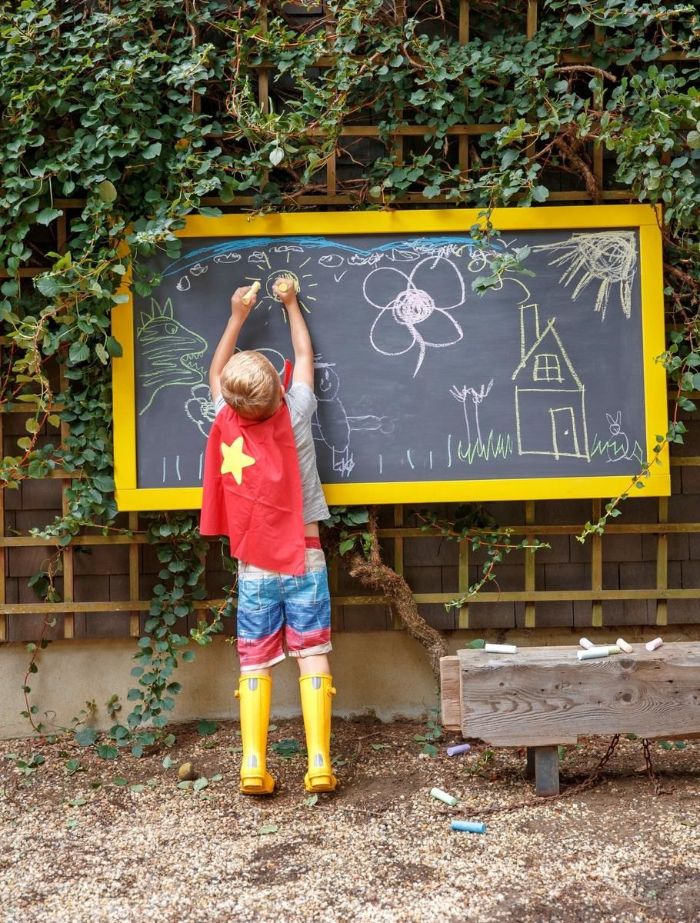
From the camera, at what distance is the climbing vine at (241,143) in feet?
10.5

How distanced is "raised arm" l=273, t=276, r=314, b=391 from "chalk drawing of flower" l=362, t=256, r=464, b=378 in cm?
27

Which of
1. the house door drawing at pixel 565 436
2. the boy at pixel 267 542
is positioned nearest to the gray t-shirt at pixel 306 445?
the boy at pixel 267 542

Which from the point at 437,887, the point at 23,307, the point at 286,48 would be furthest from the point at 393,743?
the point at 286,48

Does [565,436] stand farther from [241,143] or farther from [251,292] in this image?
[241,143]

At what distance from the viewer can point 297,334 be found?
330 cm

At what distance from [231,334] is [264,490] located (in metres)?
0.64

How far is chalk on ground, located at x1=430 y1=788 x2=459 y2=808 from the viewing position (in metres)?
2.93

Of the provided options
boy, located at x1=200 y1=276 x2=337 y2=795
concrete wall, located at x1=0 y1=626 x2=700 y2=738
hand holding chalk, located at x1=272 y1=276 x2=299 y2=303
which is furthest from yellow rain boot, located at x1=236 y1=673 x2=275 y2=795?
hand holding chalk, located at x1=272 y1=276 x2=299 y2=303

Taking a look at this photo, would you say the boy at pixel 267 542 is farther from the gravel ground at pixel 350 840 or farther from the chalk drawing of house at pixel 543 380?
the chalk drawing of house at pixel 543 380

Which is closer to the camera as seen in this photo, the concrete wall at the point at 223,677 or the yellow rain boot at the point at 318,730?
the yellow rain boot at the point at 318,730

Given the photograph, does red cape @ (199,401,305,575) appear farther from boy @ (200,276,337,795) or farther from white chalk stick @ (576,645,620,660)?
white chalk stick @ (576,645,620,660)

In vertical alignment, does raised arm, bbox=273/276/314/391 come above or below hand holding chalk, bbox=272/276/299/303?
below

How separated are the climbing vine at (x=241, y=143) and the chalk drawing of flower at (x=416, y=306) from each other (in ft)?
0.97

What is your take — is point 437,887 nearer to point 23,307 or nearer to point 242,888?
point 242,888
